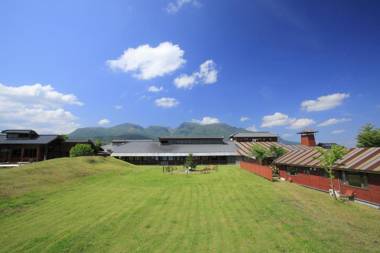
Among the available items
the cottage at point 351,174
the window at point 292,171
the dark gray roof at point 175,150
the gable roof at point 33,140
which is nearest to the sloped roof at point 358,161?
the cottage at point 351,174

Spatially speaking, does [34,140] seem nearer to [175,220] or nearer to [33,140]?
[33,140]

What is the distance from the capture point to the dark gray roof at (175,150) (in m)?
55.8

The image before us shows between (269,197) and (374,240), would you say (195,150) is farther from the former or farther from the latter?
(374,240)

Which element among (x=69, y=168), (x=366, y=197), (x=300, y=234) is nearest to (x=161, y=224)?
(x=300, y=234)

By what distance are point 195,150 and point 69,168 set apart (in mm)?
33056

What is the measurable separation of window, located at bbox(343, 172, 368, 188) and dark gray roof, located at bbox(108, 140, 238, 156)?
35.4 metres

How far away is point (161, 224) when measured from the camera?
13219 mm

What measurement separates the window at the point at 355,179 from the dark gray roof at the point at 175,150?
116 ft

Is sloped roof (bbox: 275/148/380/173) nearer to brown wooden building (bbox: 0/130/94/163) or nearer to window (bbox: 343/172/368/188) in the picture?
window (bbox: 343/172/368/188)

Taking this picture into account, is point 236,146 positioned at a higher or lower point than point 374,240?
higher

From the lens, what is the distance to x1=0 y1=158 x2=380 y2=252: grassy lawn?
1036 cm

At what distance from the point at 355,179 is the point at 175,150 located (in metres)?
43.3

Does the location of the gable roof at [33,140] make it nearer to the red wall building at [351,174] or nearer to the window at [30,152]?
the window at [30,152]

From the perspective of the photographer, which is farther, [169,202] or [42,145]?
[42,145]
